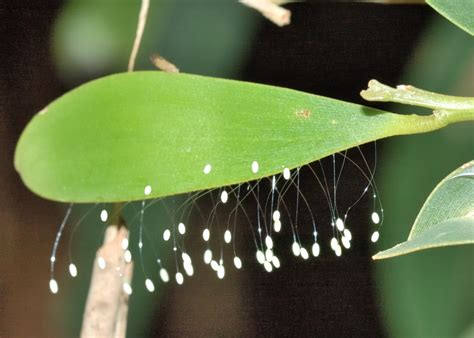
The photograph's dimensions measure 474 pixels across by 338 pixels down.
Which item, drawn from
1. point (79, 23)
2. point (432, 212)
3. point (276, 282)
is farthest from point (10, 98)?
point (432, 212)

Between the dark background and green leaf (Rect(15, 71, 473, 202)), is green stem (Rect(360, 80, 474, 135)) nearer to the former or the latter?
green leaf (Rect(15, 71, 473, 202))

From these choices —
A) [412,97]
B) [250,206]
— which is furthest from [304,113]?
[250,206]

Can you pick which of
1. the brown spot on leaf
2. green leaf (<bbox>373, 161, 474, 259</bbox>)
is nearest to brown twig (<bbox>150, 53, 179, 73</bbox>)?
the brown spot on leaf

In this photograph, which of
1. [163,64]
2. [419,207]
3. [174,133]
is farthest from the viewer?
[419,207]

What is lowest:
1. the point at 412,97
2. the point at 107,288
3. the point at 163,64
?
the point at 107,288

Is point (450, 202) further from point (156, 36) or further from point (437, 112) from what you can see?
point (156, 36)

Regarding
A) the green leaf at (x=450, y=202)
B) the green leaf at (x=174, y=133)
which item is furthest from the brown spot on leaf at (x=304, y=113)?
the green leaf at (x=450, y=202)

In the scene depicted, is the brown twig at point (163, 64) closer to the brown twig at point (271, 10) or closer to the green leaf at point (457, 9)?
the brown twig at point (271, 10)
